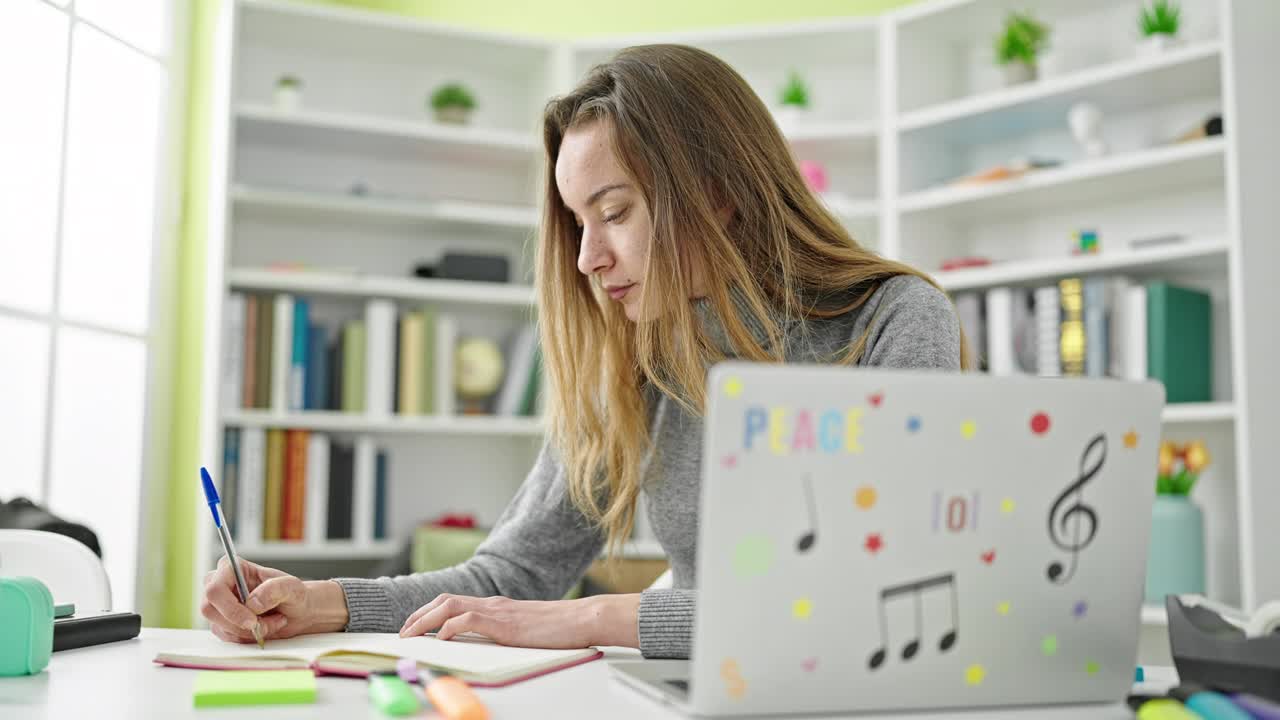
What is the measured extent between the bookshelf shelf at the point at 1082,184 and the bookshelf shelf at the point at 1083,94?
0.16 m

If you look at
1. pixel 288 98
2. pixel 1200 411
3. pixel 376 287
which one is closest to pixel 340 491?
pixel 376 287

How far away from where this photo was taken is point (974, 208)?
2867mm

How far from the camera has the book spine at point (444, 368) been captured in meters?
3.01

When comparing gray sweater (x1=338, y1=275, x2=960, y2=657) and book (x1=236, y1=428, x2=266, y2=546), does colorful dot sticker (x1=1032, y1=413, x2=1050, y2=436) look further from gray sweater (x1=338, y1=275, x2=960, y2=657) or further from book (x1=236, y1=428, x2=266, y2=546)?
book (x1=236, y1=428, x2=266, y2=546)

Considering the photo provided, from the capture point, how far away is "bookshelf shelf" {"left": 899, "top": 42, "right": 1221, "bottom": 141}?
2.45 meters

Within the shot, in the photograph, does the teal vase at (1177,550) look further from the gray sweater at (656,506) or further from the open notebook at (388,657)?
the open notebook at (388,657)

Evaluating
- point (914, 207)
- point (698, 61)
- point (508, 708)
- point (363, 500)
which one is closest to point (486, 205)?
point (363, 500)

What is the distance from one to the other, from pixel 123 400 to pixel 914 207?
199 cm

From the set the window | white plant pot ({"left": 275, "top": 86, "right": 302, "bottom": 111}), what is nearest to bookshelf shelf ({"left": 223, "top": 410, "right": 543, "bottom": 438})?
the window

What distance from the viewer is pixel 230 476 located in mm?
2771

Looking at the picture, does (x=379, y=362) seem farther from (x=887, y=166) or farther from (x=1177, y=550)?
(x=1177, y=550)

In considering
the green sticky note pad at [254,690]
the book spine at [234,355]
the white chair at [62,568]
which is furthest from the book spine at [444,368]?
the green sticky note pad at [254,690]

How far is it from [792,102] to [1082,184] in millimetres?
759

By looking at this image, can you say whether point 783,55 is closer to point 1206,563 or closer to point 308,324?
point 308,324
